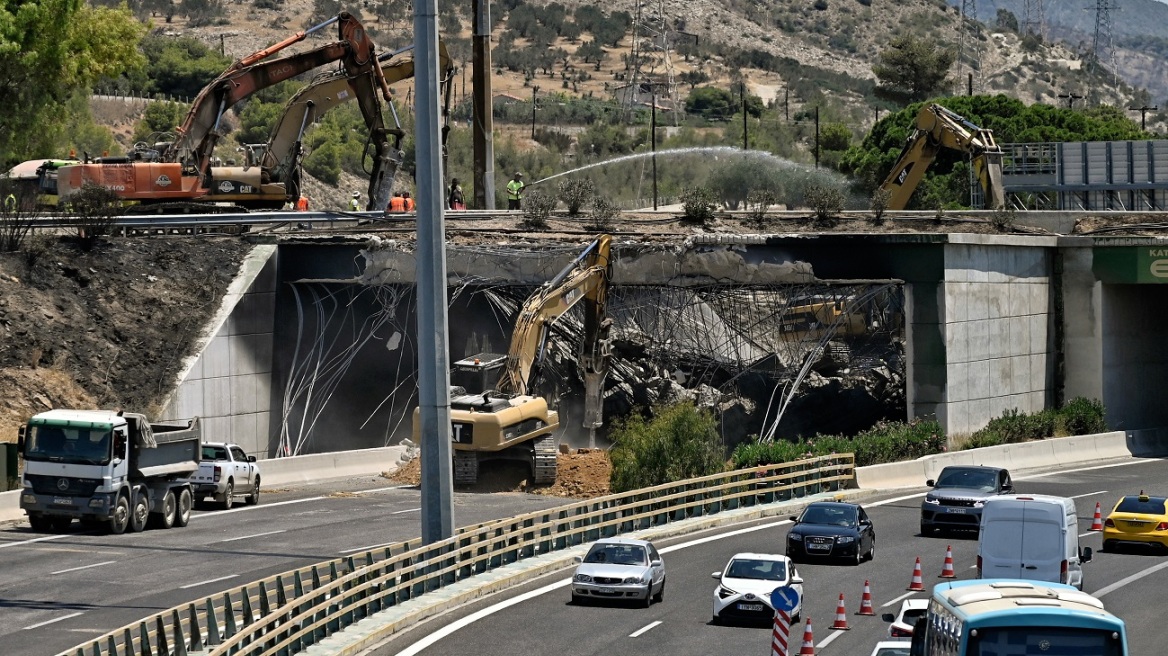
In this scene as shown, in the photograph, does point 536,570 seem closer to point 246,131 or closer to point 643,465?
point 643,465

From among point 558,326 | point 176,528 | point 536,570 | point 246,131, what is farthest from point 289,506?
point 246,131

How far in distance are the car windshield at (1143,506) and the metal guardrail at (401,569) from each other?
878 centimetres

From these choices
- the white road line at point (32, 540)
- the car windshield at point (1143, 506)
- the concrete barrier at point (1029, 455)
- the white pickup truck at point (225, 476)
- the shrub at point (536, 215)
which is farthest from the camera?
the shrub at point (536, 215)

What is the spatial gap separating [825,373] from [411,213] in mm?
14489

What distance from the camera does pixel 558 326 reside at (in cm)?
5509

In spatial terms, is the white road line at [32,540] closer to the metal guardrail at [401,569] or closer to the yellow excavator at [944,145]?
the metal guardrail at [401,569]

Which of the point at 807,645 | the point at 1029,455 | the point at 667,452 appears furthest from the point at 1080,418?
the point at 807,645

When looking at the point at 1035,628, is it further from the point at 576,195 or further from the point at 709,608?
the point at 576,195

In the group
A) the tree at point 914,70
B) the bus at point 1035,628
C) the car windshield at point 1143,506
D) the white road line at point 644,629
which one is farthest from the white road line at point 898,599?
the tree at point 914,70

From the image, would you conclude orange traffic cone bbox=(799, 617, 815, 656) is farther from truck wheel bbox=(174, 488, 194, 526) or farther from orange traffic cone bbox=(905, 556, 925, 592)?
truck wheel bbox=(174, 488, 194, 526)

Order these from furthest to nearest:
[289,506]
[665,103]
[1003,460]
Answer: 1. [665,103]
2. [1003,460]
3. [289,506]

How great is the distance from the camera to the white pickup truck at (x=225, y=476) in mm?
40469

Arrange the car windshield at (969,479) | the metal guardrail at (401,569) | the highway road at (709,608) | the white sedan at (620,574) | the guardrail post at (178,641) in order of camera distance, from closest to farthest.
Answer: the guardrail post at (178,641)
the metal guardrail at (401,569)
the highway road at (709,608)
the white sedan at (620,574)
the car windshield at (969,479)

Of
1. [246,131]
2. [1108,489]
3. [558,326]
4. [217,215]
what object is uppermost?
[246,131]
